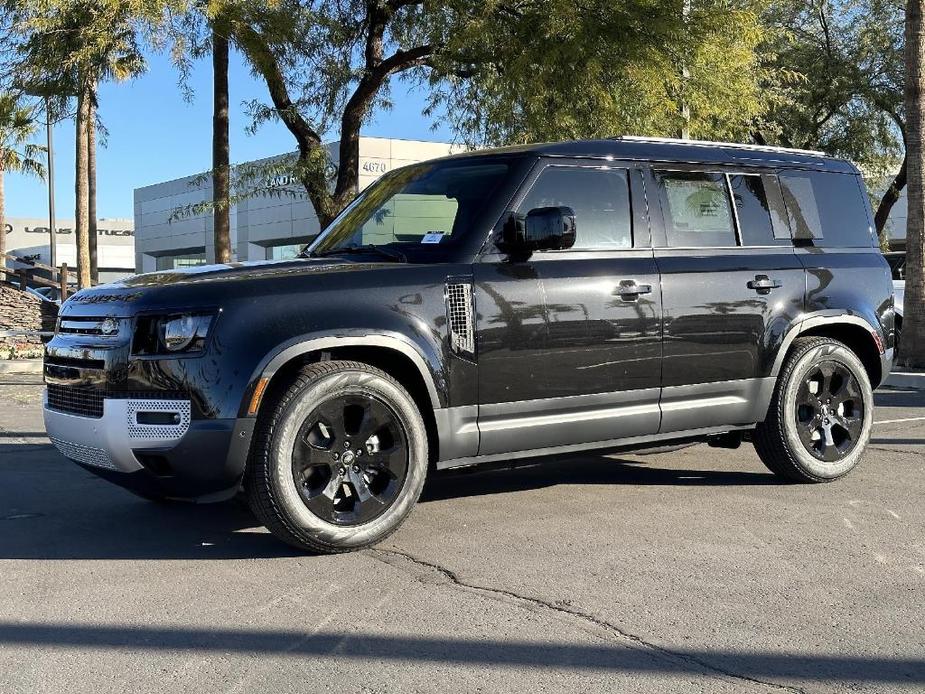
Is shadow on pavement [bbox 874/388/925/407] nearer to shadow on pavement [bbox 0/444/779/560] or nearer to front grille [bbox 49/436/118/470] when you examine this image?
shadow on pavement [bbox 0/444/779/560]

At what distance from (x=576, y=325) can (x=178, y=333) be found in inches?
80.3

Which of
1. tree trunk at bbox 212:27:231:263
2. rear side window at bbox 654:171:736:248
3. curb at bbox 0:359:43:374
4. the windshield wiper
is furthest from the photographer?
tree trunk at bbox 212:27:231:263

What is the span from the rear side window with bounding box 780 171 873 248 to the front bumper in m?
3.85

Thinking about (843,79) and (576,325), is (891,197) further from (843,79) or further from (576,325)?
(576,325)

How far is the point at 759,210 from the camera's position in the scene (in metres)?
6.62

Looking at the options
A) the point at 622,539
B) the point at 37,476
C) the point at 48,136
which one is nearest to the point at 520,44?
the point at 37,476

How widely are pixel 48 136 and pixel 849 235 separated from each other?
1561 inches

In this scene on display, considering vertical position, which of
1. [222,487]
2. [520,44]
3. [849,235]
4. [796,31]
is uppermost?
[796,31]

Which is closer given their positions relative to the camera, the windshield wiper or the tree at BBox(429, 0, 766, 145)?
the windshield wiper

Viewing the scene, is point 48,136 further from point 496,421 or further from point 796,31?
point 496,421

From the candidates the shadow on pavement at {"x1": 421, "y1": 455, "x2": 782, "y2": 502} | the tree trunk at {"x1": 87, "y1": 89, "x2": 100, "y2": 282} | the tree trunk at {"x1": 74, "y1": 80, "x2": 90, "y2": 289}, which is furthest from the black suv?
the tree trunk at {"x1": 74, "y1": 80, "x2": 90, "y2": 289}

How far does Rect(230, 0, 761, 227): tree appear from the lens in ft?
49.8

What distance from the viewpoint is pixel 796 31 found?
2669 cm

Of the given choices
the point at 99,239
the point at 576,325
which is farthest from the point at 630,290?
the point at 99,239
